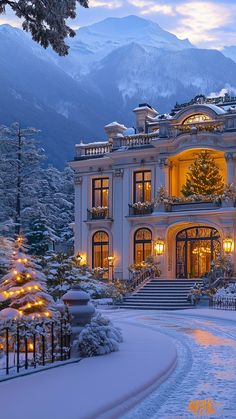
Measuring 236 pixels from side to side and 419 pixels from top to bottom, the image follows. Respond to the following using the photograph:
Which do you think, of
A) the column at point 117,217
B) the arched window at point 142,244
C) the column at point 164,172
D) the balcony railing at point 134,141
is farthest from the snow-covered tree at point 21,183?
the column at point 164,172

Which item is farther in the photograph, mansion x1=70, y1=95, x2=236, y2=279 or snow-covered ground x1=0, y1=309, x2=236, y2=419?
mansion x1=70, y1=95, x2=236, y2=279

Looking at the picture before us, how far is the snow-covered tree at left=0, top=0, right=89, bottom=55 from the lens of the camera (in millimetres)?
10562

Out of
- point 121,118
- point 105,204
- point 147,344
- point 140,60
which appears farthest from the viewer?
point 140,60

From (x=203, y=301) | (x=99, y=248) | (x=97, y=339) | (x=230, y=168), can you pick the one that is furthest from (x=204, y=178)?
(x=97, y=339)

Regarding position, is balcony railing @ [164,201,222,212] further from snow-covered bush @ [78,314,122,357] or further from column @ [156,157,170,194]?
snow-covered bush @ [78,314,122,357]

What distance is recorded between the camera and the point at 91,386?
949cm

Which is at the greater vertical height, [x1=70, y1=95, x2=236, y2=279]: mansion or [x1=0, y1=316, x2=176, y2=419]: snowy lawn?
[x1=70, y1=95, x2=236, y2=279]: mansion

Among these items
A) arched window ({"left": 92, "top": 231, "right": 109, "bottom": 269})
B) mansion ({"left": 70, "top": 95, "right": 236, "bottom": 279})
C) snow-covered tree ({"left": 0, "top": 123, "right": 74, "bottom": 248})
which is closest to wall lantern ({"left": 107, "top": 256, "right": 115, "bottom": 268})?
mansion ({"left": 70, "top": 95, "right": 236, "bottom": 279})

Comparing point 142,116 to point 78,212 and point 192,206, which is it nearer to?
point 78,212

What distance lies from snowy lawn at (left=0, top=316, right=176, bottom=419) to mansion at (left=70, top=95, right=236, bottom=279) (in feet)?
80.8

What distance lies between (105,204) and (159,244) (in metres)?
5.93

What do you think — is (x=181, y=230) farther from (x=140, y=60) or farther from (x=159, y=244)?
(x=140, y=60)

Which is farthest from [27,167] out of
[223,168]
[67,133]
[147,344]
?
[67,133]

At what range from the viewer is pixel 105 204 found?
42531mm
